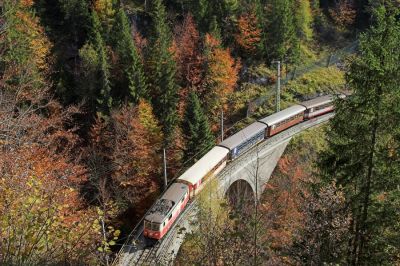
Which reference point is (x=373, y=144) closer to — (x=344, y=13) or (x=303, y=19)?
(x=303, y=19)

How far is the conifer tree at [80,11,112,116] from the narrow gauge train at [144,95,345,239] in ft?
36.6

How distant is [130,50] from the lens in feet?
120

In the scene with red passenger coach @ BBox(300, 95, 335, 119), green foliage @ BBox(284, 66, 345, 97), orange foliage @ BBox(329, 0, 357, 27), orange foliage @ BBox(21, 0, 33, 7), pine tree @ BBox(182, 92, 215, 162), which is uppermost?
orange foliage @ BBox(329, 0, 357, 27)

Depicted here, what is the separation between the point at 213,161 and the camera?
98.2ft

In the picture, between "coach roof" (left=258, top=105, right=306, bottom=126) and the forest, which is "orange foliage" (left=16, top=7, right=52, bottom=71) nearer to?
the forest

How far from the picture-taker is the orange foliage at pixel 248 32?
152 feet

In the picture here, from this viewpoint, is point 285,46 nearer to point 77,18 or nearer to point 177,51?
point 177,51

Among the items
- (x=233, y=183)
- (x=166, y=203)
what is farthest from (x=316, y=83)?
(x=166, y=203)

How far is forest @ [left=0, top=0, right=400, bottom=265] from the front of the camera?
9.38 meters

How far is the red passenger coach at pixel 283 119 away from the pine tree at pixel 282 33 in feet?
32.6

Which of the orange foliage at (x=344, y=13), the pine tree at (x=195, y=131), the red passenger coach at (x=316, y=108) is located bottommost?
the pine tree at (x=195, y=131)

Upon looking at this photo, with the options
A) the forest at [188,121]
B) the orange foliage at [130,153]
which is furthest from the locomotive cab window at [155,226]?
the orange foliage at [130,153]

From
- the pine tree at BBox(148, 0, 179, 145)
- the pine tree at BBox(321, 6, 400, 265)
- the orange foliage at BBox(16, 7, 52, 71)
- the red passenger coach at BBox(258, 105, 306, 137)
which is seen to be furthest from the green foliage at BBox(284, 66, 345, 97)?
the pine tree at BBox(321, 6, 400, 265)

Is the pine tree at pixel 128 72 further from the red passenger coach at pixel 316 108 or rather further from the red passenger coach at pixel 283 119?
the red passenger coach at pixel 316 108
